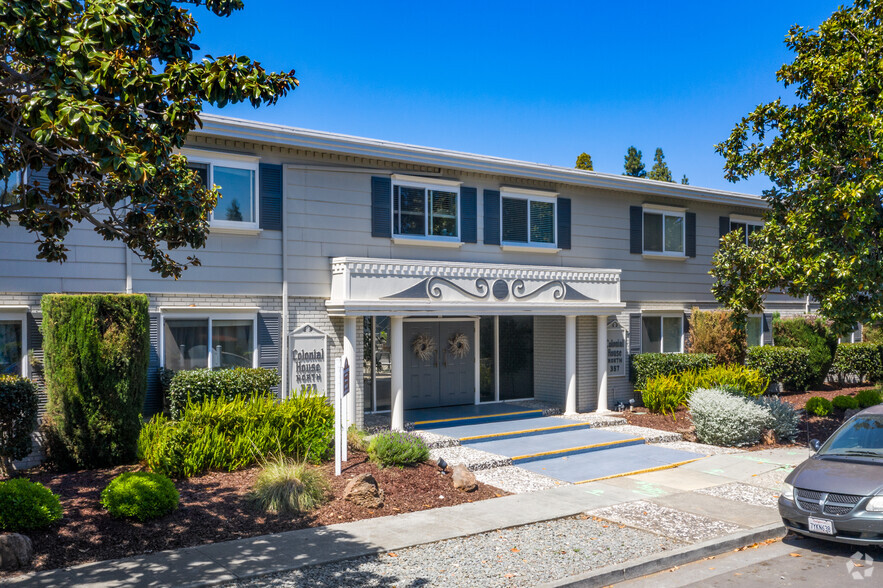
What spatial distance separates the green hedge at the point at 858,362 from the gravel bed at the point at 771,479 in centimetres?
1317

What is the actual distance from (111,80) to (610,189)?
14.6 meters

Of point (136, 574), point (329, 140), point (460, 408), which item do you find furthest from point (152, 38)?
point (460, 408)

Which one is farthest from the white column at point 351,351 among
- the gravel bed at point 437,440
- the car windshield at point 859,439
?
the car windshield at point 859,439

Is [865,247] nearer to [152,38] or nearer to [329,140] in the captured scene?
[329,140]

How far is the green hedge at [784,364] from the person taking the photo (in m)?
20.4

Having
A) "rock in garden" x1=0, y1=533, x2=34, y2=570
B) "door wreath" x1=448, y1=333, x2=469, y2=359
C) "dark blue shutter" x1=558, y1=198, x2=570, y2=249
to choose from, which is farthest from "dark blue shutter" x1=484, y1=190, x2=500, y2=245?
"rock in garden" x1=0, y1=533, x2=34, y2=570

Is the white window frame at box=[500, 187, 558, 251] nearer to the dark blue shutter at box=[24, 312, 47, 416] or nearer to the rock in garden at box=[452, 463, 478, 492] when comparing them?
the rock in garden at box=[452, 463, 478, 492]

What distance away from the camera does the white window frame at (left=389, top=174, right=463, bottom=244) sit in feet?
50.9

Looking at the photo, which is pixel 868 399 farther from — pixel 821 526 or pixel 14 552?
pixel 14 552

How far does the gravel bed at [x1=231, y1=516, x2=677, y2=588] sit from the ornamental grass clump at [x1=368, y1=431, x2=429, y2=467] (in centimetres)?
309

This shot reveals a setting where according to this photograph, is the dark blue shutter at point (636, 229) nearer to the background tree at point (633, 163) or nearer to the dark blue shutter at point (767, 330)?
the dark blue shutter at point (767, 330)

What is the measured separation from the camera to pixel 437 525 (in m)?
8.94

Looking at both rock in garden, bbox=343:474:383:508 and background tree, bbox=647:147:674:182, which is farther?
background tree, bbox=647:147:674:182

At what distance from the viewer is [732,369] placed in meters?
18.3
